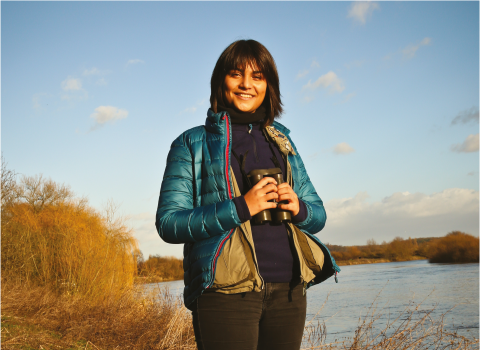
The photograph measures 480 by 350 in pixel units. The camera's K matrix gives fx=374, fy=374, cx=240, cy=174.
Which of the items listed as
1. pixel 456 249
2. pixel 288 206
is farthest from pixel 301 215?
pixel 456 249

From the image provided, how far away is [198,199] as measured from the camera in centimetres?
138

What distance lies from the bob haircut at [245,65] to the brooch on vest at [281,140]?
4cm

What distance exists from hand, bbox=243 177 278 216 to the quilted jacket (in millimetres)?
63

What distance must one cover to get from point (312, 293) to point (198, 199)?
55.4 ft

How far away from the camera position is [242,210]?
1242 millimetres

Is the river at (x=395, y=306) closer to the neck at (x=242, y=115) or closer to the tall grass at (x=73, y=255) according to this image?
the tall grass at (x=73, y=255)

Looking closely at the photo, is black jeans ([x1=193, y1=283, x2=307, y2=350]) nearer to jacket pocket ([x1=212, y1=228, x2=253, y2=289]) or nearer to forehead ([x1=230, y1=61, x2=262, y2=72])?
jacket pocket ([x1=212, y1=228, x2=253, y2=289])

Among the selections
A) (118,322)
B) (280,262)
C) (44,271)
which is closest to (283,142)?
(280,262)

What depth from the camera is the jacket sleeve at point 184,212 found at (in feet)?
4.04

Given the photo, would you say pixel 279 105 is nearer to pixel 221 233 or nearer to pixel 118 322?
pixel 221 233

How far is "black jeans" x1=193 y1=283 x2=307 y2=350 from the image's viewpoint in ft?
3.92

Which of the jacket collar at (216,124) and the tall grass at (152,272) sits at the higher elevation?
the jacket collar at (216,124)

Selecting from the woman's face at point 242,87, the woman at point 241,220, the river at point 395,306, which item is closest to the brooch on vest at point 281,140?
the woman at point 241,220

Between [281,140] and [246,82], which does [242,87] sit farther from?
[281,140]
